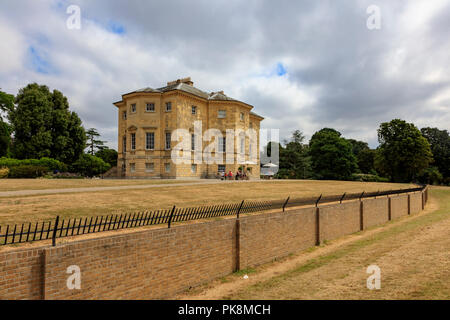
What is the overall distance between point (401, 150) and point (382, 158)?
3.39 m

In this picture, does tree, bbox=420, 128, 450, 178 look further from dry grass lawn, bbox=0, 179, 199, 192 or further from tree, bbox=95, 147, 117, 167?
tree, bbox=95, 147, 117, 167

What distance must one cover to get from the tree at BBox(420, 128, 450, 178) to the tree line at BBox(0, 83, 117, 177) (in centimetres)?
7302

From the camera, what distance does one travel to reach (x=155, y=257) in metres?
7.05

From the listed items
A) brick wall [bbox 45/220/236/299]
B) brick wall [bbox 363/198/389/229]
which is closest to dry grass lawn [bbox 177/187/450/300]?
brick wall [bbox 45/220/236/299]

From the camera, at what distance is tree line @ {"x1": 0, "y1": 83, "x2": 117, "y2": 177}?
35.8 meters

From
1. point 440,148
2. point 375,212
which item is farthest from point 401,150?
point 375,212

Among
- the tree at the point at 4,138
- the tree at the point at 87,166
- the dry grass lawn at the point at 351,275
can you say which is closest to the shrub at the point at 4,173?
the tree at the point at 87,166

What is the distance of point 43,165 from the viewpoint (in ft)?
98.8

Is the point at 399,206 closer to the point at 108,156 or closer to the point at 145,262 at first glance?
the point at 145,262

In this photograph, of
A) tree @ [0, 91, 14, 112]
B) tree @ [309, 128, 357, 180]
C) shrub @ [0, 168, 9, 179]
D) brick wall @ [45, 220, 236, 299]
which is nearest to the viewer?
brick wall @ [45, 220, 236, 299]

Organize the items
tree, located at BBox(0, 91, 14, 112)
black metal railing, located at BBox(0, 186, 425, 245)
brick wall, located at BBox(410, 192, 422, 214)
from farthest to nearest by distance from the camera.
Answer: tree, located at BBox(0, 91, 14, 112), brick wall, located at BBox(410, 192, 422, 214), black metal railing, located at BBox(0, 186, 425, 245)

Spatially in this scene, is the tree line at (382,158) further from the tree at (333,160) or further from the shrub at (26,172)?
the shrub at (26,172)

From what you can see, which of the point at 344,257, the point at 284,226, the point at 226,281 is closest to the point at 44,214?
the point at 226,281

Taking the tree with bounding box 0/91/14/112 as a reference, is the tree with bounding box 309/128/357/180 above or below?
below
